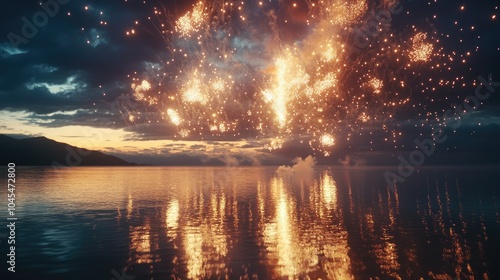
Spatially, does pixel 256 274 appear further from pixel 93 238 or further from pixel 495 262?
pixel 93 238

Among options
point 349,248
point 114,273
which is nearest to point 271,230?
point 349,248

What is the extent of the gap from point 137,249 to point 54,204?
39.6 m

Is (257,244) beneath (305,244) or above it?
above

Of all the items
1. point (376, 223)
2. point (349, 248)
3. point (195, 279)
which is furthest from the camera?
point (376, 223)

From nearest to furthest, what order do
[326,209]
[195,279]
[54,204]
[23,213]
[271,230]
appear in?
1. [195,279]
2. [271,230]
3. [23,213]
4. [326,209]
5. [54,204]

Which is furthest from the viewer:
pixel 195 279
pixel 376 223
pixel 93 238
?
pixel 376 223

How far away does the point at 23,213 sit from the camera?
5044cm

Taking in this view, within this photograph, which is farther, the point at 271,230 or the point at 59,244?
the point at 271,230

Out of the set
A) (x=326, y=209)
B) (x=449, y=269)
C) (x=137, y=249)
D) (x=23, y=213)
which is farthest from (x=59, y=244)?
(x=326, y=209)

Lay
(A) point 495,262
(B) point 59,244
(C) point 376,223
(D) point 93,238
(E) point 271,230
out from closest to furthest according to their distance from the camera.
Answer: (A) point 495,262 → (B) point 59,244 → (D) point 93,238 → (E) point 271,230 → (C) point 376,223

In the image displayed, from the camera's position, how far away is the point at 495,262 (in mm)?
25062

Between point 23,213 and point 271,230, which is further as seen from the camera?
point 23,213

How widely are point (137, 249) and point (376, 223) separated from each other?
2605 cm

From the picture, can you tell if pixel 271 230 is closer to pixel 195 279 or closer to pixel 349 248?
pixel 349 248
